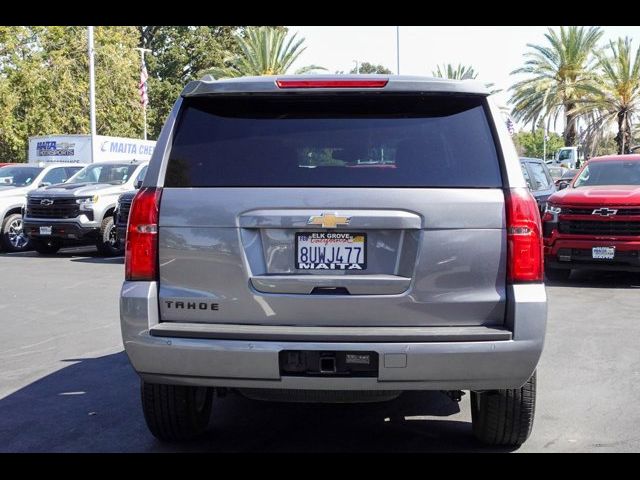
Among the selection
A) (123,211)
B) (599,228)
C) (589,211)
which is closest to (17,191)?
(123,211)

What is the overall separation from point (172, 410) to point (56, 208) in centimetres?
1222

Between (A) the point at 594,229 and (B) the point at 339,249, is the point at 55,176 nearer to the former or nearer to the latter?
(A) the point at 594,229

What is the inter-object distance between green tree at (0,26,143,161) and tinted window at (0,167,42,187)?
2149cm

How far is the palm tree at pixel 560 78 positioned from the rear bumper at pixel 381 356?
108ft

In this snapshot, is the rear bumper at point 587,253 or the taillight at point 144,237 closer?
the taillight at point 144,237

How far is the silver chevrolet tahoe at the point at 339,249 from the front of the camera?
397cm

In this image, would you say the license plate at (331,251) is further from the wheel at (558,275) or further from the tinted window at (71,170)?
the tinted window at (71,170)

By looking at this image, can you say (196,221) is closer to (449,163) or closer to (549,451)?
(449,163)

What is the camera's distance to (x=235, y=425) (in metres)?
5.22

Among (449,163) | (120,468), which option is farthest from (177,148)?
(120,468)

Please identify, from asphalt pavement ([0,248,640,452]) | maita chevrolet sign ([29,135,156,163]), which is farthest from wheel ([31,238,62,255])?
maita chevrolet sign ([29,135,156,163])

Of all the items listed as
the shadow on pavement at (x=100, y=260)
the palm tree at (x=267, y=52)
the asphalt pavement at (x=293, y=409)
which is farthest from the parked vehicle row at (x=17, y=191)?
the palm tree at (x=267, y=52)

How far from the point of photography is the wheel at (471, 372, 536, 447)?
4422mm
